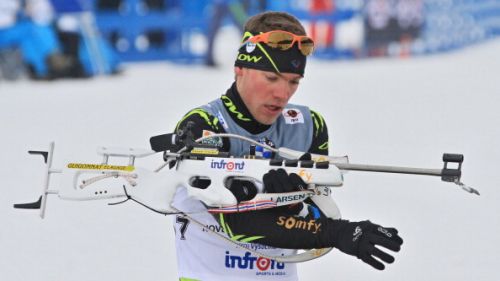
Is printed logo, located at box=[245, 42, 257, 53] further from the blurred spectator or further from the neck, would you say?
the blurred spectator

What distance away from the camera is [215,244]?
13.1 ft

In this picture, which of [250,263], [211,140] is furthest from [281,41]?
[250,263]

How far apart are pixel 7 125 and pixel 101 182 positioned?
8.42 meters

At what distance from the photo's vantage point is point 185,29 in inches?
777

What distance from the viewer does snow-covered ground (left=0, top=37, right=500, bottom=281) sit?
6.76 m

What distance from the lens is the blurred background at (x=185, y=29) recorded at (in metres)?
16.0

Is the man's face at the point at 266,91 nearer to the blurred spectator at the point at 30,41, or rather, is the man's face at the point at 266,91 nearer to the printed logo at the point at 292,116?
the printed logo at the point at 292,116

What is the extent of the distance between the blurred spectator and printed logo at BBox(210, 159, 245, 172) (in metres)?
12.7

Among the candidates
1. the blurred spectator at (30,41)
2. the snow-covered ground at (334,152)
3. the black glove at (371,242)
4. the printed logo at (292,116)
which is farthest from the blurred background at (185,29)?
the black glove at (371,242)

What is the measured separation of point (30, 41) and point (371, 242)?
1331 cm

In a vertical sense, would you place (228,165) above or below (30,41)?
below

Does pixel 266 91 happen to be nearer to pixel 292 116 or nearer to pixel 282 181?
pixel 292 116

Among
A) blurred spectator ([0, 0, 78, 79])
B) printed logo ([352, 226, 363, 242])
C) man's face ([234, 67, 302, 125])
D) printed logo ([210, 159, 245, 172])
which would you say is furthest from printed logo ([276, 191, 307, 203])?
blurred spectator ([0, 0, 78, 79])

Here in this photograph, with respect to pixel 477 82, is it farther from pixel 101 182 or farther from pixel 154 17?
pixel 101 182
